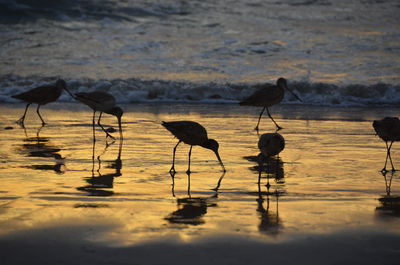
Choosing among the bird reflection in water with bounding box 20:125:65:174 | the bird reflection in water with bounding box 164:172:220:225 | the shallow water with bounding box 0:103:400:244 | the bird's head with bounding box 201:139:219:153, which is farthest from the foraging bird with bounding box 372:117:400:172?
the bird reflection in water with bounding box 20:125:65:174

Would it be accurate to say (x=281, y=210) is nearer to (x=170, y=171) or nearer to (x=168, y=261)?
(x=168, y=261)

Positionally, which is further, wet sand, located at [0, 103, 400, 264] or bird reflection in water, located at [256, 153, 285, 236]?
bird reflection in water, located at [256, 153, 285, 236]

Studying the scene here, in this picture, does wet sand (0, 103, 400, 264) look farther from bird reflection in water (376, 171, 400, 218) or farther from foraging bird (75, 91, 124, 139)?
foraging bird (75, 91, 124, 139)

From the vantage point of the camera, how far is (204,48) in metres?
27.6

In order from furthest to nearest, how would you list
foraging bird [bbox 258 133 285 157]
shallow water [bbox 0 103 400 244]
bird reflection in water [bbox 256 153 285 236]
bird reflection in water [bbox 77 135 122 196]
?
foraging bird [bbox 258 133 285 157] < bird reflection in water [bbox 77 135 122 196] < shallow water [bbox 0 103 400 244] < bird reflection in water [bbox 256 153 285 236]

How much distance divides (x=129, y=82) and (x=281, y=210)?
651 inches

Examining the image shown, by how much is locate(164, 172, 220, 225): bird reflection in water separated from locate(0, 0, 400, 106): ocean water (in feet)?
45.7

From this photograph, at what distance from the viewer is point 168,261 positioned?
12.5 feet

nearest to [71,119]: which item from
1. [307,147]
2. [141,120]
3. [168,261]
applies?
[141,120]

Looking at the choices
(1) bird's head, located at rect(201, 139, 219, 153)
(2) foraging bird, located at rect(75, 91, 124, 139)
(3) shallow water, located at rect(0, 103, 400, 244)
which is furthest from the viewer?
(2) foraging bird, located at rect(75, 91, 124, 139)

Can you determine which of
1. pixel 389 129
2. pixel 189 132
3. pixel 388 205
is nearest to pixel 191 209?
pixel 388 205

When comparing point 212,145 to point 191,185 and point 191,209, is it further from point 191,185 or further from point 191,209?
point 191,209

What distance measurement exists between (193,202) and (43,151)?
164 inches

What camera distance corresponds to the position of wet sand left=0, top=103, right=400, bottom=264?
4062 millimetres
